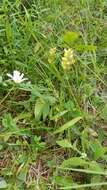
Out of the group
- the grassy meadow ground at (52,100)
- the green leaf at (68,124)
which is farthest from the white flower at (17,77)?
the green leaf at (68,124)

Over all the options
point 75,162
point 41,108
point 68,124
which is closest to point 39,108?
point 41,108

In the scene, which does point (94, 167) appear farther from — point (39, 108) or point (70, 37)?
point (70, 37)

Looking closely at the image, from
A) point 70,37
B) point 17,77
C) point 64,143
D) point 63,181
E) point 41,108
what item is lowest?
point 63,181

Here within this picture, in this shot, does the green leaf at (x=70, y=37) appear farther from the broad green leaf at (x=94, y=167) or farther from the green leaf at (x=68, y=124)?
the broad green leaf at (x=94, y=167)

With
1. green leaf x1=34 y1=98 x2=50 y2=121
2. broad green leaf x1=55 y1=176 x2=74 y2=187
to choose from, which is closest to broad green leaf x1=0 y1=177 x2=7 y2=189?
broad green leaf x1=55 y1=176 x2=74 y2=187

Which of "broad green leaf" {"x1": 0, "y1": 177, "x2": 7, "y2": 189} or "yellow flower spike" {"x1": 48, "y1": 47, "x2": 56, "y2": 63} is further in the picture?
"yellow flower spike" {"x1": 48, "y1": 47, "x2": 56, "y2": 63}

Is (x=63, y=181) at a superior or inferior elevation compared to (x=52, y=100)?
inferior

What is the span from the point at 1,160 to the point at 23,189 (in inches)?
5.8

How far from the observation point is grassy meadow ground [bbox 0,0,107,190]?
1.63 metres

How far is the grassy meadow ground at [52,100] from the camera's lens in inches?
64.2

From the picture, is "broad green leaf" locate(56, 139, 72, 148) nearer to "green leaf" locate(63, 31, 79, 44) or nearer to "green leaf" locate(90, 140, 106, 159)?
"green leaf" locate(90, 140, 106, 159)

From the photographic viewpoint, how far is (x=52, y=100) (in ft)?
5.80

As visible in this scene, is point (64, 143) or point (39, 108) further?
point (39, 108)

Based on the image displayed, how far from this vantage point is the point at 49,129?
1.75 meters
